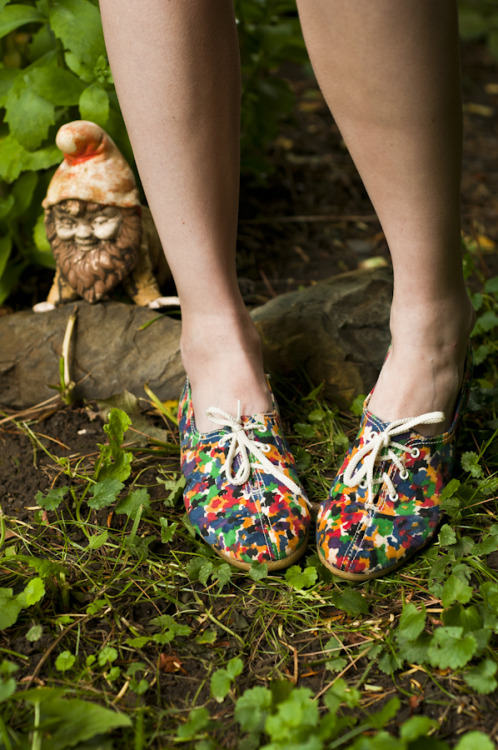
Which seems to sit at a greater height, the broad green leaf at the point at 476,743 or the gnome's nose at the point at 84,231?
the gnome's nose at the point at 84,231

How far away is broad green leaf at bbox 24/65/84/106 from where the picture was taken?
1.59m

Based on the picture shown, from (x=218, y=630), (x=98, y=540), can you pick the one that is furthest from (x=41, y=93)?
(x=218, y=630)

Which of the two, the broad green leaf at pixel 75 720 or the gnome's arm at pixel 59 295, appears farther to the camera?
the gnome's arm at pixel 59 295

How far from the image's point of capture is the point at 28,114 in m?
1.60

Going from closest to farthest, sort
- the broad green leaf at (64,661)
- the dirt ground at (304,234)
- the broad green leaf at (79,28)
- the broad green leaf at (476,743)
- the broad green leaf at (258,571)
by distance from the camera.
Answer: the broad green leaf at (476,743) → the broad green leaf at (64,661) → the broad green leaf at (258,571) → the dirt ground at (304,234) → the broad green leaf at (79,28)

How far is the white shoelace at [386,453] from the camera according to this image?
3.64 feet

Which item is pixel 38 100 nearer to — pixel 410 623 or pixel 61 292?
pixel 61 292

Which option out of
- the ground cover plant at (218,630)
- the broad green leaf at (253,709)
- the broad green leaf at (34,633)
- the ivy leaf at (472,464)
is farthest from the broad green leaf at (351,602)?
the broad green leaf at (34,633)

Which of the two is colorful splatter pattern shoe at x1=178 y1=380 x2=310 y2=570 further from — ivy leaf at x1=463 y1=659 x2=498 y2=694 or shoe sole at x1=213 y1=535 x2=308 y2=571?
ivy leaf at x1=463 y1=659 x2=498 y2=694

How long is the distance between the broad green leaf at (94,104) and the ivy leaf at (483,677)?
1.41 meters

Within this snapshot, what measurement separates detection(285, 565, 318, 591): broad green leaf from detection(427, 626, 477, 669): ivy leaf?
0.23m

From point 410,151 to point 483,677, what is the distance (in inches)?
29.3

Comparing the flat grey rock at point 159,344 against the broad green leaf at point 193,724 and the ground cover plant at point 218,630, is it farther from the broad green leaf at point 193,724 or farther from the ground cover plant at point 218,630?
the broad green leaf at point 193,724

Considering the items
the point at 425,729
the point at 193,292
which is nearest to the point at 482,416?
the point at 193,292
